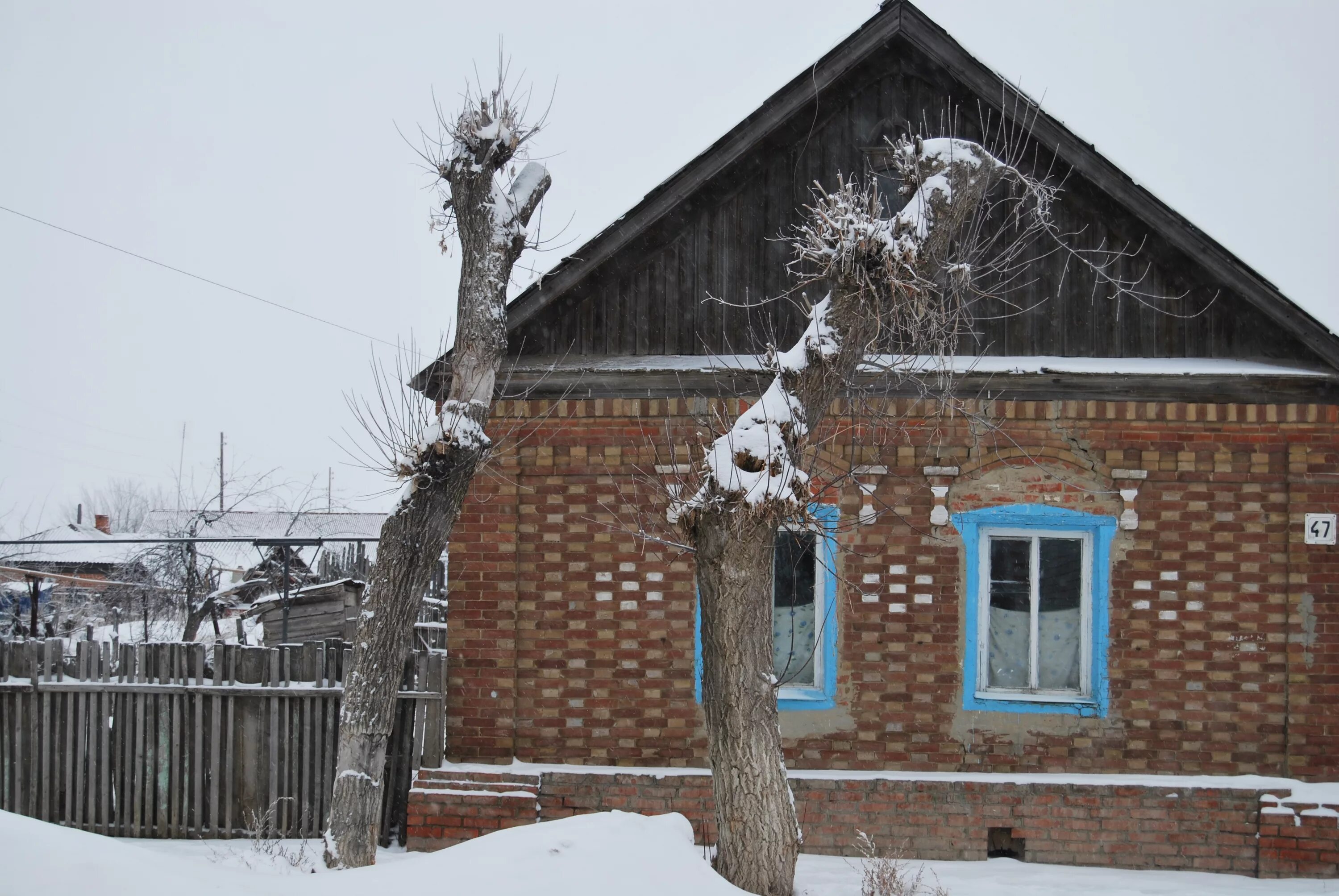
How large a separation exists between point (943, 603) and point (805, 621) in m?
1.04

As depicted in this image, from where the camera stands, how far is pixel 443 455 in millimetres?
5320

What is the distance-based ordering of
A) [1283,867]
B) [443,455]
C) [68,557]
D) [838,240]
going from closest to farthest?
1. [838,240]
2. [443,455]
3. [1283,867]
4. [68,557]

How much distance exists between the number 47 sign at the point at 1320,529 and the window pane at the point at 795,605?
3.56 metres

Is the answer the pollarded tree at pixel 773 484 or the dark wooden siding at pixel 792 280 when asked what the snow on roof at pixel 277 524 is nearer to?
the dark wooden siding at pixel 792 280

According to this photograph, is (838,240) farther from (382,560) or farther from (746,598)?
(382,560)

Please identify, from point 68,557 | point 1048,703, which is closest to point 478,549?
point 1048,703

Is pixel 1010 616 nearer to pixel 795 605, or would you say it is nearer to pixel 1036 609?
pixel 1036 609

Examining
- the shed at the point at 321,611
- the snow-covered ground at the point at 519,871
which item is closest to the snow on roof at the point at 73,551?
the shed at the point at 321,611

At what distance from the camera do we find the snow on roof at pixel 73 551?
19.9 m

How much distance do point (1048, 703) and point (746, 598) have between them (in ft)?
10.9

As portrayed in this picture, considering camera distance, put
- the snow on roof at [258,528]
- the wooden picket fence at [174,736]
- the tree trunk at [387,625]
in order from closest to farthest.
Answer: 1. the tree trunk at [387,625]
2. the wooden picket fence at [174,736]
3. the snow on roof at [258,528]

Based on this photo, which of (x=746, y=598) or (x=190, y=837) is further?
(x=190, y=837)

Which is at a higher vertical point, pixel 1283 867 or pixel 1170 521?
pixel 1170 521

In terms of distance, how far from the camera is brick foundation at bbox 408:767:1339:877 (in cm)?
677
